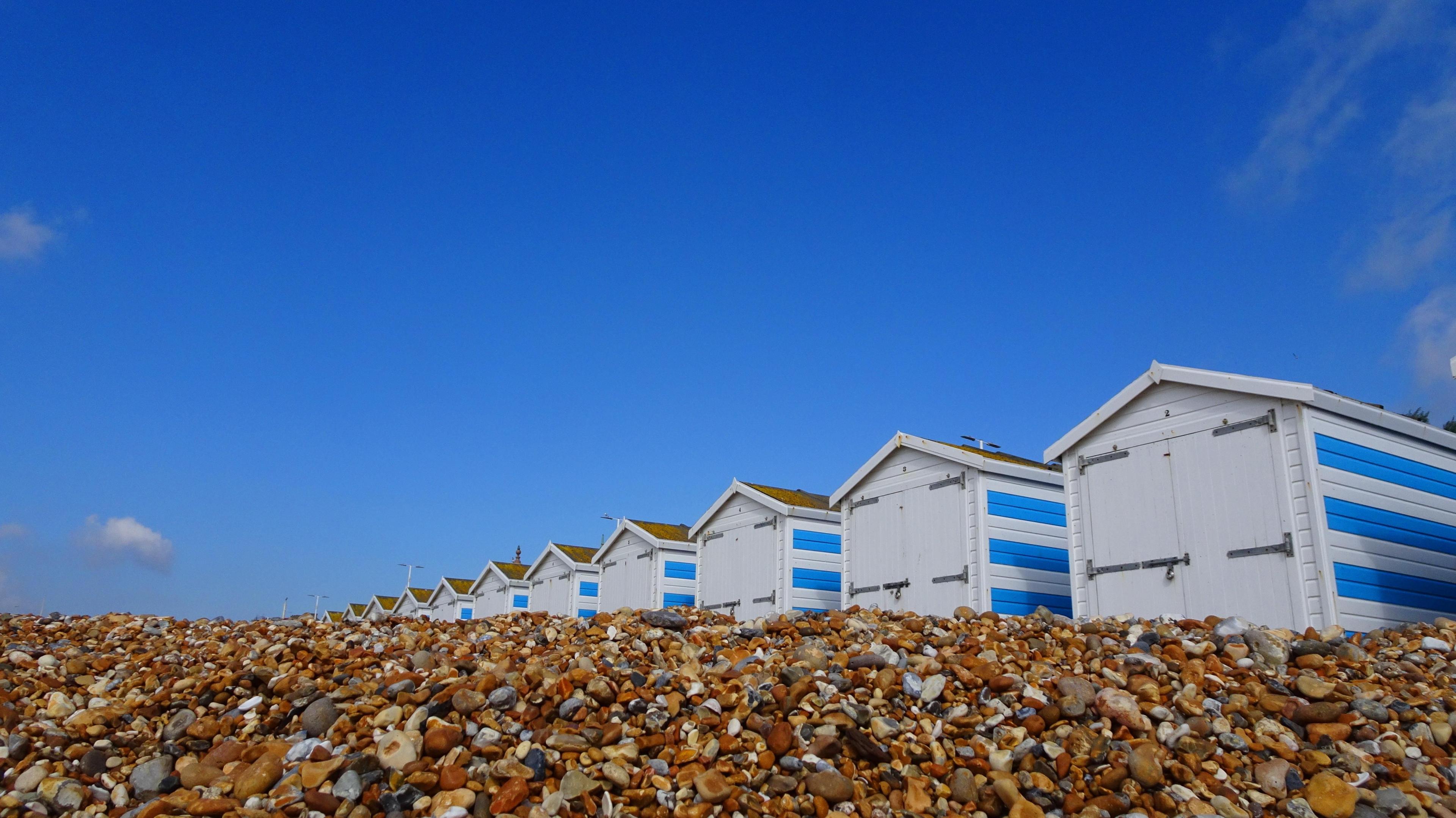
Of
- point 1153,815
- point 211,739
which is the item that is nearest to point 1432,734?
point 1153,815

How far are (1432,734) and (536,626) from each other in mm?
7179

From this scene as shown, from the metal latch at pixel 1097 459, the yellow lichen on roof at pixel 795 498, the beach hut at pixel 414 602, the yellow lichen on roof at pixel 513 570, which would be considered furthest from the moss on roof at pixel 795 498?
the beach hut at pixel 414 602

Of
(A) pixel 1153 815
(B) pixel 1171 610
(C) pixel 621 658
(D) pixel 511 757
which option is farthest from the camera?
(B) pixel 1171 610

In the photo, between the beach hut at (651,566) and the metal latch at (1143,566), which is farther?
the beach hut at (651,566)

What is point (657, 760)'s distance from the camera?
5.88 metres

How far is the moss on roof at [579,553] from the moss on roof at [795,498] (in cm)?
972

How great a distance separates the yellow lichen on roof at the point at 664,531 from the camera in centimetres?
2533

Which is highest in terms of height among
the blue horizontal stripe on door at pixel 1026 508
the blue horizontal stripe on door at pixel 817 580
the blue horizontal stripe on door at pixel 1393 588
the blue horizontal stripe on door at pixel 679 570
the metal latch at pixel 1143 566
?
the blue horizontal stripe on door at pixel 1026 508

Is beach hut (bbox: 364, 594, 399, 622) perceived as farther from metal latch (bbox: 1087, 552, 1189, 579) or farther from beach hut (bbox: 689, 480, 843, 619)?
metal latch (bbox: 1087, 552, 1189, 579)

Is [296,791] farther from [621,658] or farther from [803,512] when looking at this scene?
[803,512]

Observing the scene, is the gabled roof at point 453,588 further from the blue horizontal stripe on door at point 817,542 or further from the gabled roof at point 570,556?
the blue horizontal stripe on door at point 817,542

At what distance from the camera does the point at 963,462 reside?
15820 millimetres

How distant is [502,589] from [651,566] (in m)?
11.6

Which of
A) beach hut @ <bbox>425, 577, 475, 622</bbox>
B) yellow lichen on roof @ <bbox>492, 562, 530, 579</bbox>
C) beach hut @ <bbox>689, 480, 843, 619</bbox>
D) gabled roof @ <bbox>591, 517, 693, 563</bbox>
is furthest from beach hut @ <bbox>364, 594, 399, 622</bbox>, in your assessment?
beach hut @ <bbox>689, 480, 843, 619</bbox>
